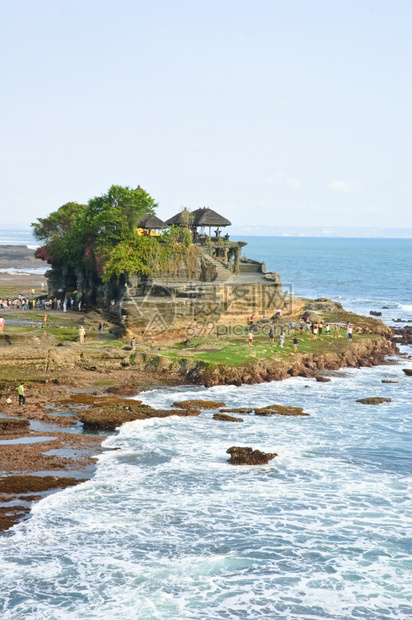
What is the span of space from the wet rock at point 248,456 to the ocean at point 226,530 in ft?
1.27

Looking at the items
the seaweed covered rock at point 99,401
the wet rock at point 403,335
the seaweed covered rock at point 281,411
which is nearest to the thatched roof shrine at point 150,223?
the wet rock at point 403,335

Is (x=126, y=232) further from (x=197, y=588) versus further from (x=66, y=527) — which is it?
(x=197, y=588)

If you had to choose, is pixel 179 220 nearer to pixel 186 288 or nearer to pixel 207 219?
pixel 207 219

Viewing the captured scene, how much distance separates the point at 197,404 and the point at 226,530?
50.1ft

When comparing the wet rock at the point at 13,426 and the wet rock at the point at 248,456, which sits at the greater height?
the wet rock at the point at 13,426

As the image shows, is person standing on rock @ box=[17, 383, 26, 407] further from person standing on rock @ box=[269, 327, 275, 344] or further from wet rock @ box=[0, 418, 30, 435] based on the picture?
person standing on rock @ box=[269, 327, 275, 344]

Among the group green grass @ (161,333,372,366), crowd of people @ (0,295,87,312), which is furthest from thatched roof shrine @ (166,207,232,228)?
green grass @ (161,333,372,366)

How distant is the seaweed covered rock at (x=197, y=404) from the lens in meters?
41.5

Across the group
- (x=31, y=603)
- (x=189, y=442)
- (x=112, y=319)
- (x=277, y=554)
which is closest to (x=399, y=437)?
(x=189, y=442)

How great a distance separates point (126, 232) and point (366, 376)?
24274mm

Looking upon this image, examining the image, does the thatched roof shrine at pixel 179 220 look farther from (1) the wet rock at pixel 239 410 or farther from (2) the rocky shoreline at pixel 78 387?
(1) the wet rock at pixel 239 410

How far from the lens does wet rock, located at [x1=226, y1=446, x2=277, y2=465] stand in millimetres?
33125

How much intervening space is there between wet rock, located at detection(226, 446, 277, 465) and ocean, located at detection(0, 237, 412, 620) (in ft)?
1.27

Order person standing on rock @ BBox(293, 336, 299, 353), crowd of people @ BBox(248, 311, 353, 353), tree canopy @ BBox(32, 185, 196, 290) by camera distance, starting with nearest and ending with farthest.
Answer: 1. person standing on rock @ BBox(293, 336, 299, 353)
2. crowd of people @ BBox(248, 311, 353, 353)
3. tree canopy @ BBox(32, 185, 196, 290)
